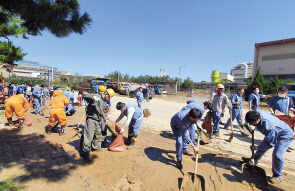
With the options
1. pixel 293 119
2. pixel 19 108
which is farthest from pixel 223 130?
pixel 19 108

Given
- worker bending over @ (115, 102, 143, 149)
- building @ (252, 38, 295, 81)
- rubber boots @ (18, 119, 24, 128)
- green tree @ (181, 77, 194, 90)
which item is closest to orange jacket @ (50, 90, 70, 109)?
rubber boots @ (18, 119, 24, 128)

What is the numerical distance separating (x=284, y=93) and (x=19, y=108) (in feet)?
28.7

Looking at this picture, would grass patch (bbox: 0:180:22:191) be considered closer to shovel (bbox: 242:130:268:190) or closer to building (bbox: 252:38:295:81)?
shovel (bbox: 242:130:268:190)

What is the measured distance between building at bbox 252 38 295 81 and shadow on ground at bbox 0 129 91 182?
25.1 meters

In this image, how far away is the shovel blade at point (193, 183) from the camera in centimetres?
246

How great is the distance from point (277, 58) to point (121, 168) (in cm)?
2613

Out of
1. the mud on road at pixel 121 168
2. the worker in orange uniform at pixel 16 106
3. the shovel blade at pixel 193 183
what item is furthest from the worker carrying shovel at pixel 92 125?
the worker in orange uniform at pixel 16 106

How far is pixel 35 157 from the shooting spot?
3344 millimetres

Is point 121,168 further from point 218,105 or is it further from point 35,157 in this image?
point 218,105

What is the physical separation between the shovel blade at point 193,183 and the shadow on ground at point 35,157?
2210 millimetres

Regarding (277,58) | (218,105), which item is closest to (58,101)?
(218,105)

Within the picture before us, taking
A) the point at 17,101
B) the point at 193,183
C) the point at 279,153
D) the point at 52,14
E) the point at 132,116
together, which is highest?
the point at 52,14

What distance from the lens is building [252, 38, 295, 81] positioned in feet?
63.6

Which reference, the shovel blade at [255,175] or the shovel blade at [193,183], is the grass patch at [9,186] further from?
the shovel blade at [255,175]
